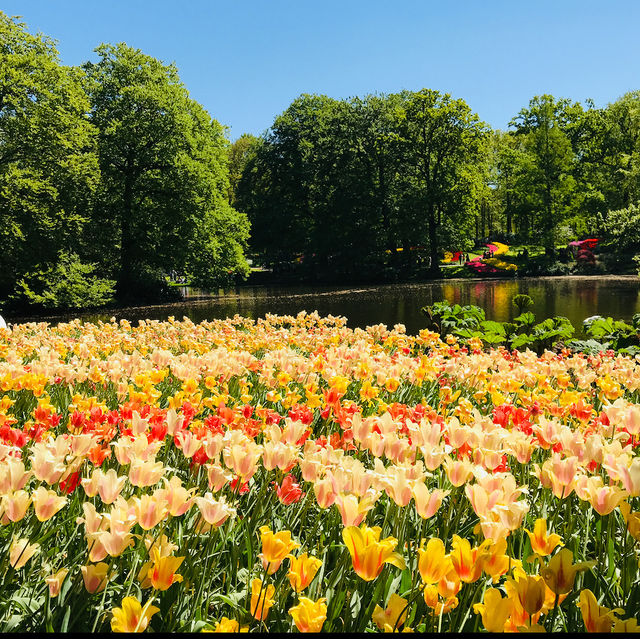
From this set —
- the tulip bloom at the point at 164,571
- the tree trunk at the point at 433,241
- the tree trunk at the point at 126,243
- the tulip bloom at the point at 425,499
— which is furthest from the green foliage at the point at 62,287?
the tulip bloom at the point at 425,499

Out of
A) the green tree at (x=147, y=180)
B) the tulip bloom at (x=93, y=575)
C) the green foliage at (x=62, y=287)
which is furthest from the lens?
the green tree at (x=147, y=180)

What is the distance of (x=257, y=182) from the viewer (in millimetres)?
45812

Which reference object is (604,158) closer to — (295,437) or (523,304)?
(523,304)

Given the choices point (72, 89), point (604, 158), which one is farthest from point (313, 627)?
point (604, 158)

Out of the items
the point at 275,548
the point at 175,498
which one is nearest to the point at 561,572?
the point at 275,548

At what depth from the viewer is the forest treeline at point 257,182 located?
22984 millimetres

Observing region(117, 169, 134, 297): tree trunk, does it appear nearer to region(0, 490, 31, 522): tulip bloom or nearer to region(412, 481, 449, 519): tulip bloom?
region(0, 490, 31, 522): tulip bloom

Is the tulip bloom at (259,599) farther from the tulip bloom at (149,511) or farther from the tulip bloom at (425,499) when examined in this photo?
the tulip bloom at (425,499)

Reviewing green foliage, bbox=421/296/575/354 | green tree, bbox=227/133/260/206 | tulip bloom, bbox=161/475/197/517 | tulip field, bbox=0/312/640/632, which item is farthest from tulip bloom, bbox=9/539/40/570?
green tree, bbox=227/133/260/206

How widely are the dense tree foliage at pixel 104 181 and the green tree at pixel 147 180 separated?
57 mm

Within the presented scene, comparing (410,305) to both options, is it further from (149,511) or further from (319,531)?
(149,511)

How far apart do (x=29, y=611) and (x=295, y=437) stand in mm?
985

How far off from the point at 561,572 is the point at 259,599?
0.65 metres

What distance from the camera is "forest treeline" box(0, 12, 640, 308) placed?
22984 millimetres
